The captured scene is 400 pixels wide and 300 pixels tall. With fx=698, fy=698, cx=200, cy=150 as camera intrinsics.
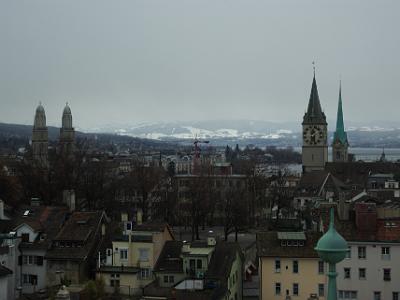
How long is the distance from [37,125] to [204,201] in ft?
282

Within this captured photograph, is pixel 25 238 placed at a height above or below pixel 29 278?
above

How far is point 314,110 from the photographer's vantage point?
126562 mm

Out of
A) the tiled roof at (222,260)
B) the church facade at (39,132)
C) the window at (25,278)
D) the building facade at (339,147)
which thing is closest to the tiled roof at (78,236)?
the window at (25,278)

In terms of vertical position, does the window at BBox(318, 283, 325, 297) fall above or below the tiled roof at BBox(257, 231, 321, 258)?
below

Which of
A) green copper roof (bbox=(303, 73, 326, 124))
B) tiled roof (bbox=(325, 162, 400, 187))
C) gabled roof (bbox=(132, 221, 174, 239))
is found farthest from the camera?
green copper roof (bbox=(303, 73, 326, 124))

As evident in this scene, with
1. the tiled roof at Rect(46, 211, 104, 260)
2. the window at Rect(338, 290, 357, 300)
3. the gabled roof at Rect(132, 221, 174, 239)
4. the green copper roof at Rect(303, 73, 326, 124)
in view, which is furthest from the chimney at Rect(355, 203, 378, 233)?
the green copper roof at Rect(303, 73, 326, 124)

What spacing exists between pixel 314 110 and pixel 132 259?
298 ft

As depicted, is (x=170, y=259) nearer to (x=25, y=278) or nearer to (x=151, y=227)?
(x=151, y=227)

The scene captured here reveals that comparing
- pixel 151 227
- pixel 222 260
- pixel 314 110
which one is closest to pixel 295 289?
pixel 222 260

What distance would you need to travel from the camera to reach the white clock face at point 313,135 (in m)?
124

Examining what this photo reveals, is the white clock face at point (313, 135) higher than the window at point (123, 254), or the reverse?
the white clock face at point (313, 135)

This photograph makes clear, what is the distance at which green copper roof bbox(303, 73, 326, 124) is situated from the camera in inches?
4916

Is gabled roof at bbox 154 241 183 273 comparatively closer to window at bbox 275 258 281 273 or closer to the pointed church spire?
window at bbox 275 258 281 273

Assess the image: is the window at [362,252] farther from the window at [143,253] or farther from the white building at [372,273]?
the window at [143,253]
